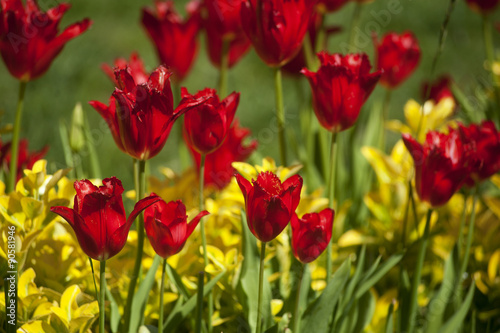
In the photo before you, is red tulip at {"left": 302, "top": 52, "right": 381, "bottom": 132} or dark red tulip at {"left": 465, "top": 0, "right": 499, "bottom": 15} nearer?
red tulip at {"left": 302, "top": 52, "right": 381, "bottom": 132}

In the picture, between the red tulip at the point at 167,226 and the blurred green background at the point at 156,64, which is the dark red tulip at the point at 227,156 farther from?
the blurred green background at the point at 156,64

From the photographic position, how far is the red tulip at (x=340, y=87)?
0.79 meters

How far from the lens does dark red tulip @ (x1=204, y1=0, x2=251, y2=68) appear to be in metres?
1.21

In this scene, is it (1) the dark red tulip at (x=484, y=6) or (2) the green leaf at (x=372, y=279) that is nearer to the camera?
(2) the green leaf at (x=372, y=279)

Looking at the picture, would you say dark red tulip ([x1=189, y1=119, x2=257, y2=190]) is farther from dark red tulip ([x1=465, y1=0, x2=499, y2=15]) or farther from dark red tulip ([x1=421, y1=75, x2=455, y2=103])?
dark red tulip ([x1=465, y1=0, x2=499, y2=15])

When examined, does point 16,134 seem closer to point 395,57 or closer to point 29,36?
point 29,36

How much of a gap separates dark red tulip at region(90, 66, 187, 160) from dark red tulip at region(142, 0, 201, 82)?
59cm

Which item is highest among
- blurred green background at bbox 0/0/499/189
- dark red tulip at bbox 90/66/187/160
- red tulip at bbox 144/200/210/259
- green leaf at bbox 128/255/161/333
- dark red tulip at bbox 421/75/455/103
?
dark red tulip at bbox 90/66/187/160

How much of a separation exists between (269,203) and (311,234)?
75 mm

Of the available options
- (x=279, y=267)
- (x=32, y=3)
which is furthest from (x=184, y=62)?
(x=279, y=267)

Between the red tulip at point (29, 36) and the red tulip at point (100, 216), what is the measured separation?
1.18 feet

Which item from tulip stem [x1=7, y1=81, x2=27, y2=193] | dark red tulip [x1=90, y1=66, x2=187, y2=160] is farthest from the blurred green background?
dark red tulip [x1=90, y1=66, x2=187, y2=160]

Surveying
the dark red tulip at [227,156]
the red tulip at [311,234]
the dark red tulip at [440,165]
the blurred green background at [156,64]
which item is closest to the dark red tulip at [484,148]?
the dark red tulip at [440,165]

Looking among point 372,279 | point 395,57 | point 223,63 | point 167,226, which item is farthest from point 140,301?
point 395,57
